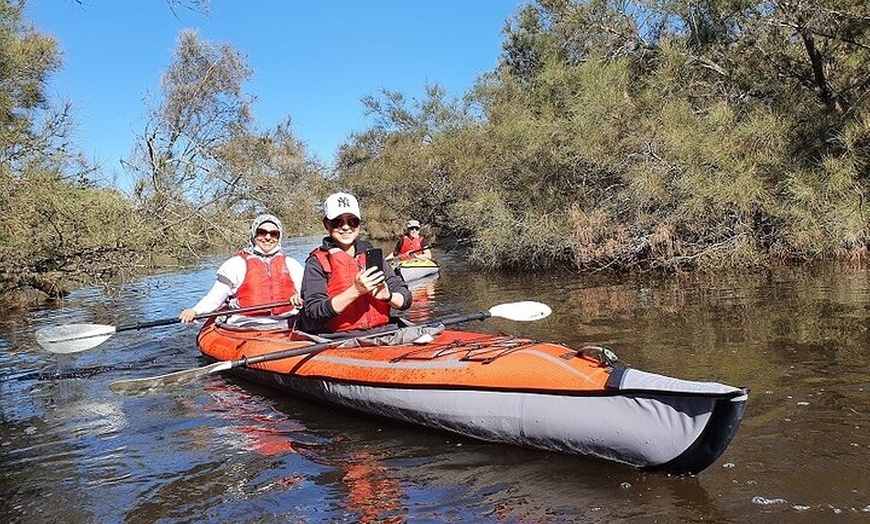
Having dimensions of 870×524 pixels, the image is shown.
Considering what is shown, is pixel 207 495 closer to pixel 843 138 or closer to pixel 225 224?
pixel 225 224

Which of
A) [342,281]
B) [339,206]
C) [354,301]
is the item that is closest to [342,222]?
[339,206]

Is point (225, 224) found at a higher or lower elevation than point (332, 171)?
lower

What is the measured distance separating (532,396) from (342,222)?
6.37 ft

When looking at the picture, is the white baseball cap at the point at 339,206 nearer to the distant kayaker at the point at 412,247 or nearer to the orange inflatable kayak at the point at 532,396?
the orange inflatable kayak at the point at 532,396

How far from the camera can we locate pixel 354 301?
4.98 meters

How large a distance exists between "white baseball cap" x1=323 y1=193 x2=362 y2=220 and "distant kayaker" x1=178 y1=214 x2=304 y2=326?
1876 mm

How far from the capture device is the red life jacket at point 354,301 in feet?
16.3

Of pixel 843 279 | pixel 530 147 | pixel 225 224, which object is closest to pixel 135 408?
pixel 225 224

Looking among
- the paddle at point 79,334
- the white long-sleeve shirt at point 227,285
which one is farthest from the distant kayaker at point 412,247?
the paddle at point 79,334

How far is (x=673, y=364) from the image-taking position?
5559mm

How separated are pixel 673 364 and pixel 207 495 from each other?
3.52 m

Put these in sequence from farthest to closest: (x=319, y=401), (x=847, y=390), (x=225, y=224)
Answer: (x=225, y=224), (x=319, y=401), (x=847, y=390)

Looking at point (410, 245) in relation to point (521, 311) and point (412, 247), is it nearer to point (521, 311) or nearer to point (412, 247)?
point (412, 247)

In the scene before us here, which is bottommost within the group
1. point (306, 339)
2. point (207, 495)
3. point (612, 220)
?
point (207, 495)
